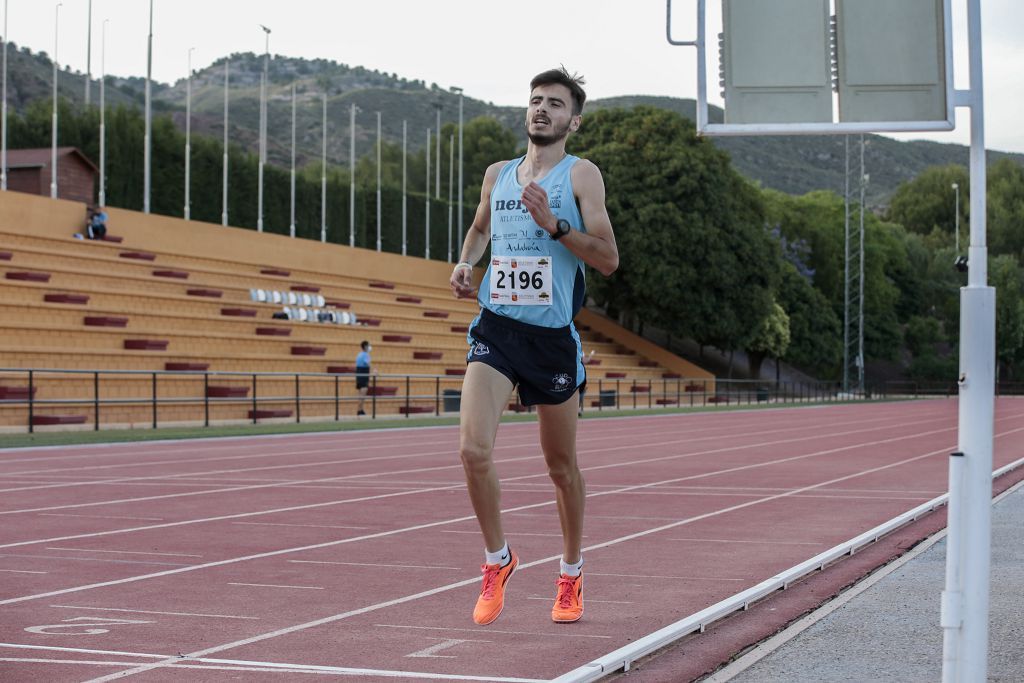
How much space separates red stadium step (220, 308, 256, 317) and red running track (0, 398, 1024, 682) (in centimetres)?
1851

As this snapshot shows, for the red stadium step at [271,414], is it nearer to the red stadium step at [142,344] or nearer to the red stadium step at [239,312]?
the red stadium step at [142,344]

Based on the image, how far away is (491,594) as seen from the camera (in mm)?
5863

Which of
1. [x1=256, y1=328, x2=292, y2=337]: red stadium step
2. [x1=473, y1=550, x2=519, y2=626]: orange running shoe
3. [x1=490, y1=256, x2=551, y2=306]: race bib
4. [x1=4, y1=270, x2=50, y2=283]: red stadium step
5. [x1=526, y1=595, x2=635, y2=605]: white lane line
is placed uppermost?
[x1=4, y1=270, x2=50, y2=283]: red stadium step

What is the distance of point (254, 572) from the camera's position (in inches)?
300

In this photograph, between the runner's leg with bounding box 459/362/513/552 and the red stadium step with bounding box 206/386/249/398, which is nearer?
the runner's leg with bounding box 459/362/513/552

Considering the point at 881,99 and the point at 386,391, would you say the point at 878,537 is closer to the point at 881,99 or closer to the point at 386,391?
the point at 881,99

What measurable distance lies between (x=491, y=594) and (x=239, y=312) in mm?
32506

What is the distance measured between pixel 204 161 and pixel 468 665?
47060 millimetres

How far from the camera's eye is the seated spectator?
38344 millimetres

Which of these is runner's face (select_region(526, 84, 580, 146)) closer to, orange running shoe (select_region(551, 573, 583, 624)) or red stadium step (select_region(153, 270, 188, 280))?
orange running shoe (select_region(551, 573, 583, 624))

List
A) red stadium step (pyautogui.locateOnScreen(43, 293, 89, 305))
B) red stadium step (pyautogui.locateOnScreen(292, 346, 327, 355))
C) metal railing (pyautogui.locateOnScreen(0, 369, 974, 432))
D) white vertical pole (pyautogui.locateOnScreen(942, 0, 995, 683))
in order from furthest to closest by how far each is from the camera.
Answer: red stadium step (pyautogui.locateOnScreen(292, 346, 327, 355)), red stadium step (pyautogui.locateOnScreen(43, 293, 89, 305)), metal railing (pyautogui.locateOnScreen(0, 369, 974, 432)), white vertical pole (pyautogui.locateOnScreen(942, 0, 995, 683))

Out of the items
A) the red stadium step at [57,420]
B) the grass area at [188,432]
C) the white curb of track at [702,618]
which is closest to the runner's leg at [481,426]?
the white curb of track at [702,618]

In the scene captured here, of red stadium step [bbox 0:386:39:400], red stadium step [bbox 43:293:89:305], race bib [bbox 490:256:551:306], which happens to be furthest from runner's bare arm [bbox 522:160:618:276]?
red stadium step [bbox 43:293:89:305]

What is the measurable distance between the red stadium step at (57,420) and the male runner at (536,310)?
19014mm
